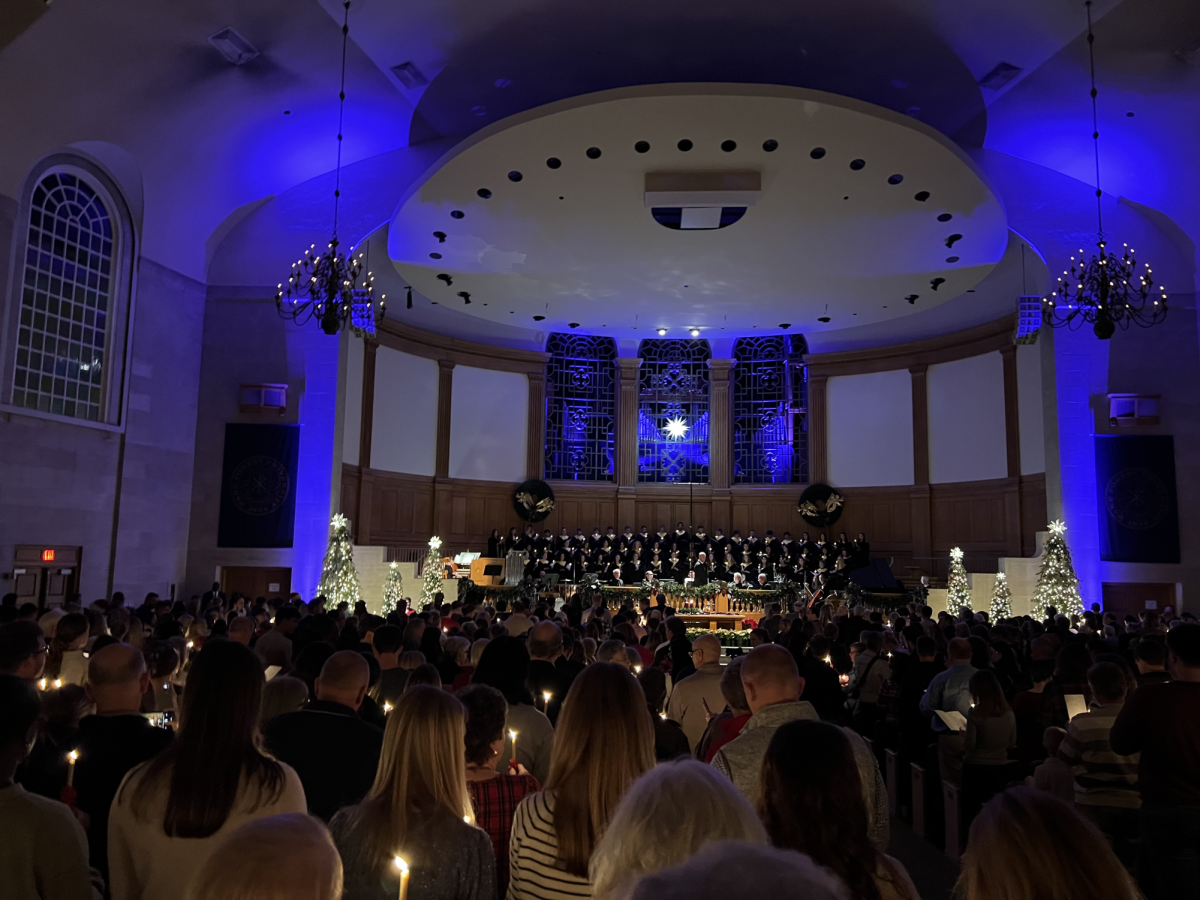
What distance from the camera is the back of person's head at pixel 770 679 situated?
318cm

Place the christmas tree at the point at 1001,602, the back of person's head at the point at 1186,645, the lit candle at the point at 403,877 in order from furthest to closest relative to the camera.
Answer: the christmas tree at the point at 1001,602
the back of person's head at the point at 1186,645
the lit candle at the point at 403,877

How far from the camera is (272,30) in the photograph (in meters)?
12.9

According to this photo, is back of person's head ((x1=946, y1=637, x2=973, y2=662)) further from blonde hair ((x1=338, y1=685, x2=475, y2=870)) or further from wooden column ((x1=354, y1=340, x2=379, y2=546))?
wooden column ((x1=354, y1=340, x2=379, y2=546))

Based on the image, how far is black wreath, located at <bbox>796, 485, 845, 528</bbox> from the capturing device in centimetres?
2362

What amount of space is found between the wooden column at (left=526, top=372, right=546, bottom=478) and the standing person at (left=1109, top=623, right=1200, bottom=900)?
21025 mm

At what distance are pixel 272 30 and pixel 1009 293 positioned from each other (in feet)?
51.9

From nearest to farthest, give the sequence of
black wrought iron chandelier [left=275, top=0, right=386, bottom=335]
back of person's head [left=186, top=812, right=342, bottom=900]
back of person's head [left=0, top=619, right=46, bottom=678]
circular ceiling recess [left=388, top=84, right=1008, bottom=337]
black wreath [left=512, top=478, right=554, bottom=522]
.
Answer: back of person's head [left=186, top=812, right=342, bottom=900], back of person's head [left=0, top=619, right=46, bottom=678], black wrought iron chandelier [left=275, top=0, right=386, bottom=335], circular ceiling recess [left=388, top=84, right=1008, bottom=337], black wreath [left=512, top=478, right=554, bottom=522]

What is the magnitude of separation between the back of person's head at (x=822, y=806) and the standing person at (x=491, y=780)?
97 cm

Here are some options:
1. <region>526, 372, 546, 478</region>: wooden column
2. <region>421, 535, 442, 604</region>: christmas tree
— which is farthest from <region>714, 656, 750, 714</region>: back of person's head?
<region>526, 372, 546, 478</region>: wooden column

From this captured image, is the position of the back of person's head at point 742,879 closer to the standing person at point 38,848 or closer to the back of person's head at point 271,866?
the back of person's head at point 271,866

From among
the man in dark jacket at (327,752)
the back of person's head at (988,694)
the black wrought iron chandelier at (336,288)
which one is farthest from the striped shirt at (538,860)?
the black wrought iron chandelier at (336,288)

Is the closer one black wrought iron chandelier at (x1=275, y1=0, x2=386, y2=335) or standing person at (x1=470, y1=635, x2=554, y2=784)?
standing person at (x1=470, y1=635, x2=554, y2=784)

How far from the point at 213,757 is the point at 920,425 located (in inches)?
890

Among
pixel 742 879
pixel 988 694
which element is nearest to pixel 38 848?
pixel 742 879
